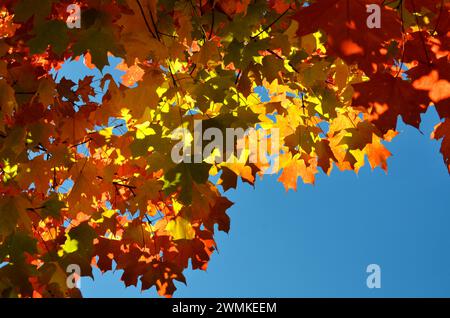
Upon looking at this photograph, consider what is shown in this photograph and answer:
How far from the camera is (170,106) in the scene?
3207 mm

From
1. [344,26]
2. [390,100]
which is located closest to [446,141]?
[390,100]

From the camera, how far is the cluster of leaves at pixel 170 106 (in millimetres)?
2367

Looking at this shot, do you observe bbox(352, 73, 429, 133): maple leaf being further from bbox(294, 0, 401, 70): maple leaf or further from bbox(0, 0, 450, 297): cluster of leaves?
bbox(294, 0, 401, 70): maple leaf

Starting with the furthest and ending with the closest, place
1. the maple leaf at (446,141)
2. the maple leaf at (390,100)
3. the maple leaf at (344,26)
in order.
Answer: the maple leaf at (446,141), the maple leaf at (390,100), the maple leaf at (344,26)

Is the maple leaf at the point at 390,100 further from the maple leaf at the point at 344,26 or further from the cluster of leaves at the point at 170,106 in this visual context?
the maple leaf at the point at 344,26

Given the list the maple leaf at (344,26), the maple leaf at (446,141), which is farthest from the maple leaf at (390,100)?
the maple leaf at (446,141)

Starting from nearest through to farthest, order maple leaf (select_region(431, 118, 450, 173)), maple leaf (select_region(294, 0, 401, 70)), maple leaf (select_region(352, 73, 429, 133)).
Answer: maple leaf (select_region(294, 0, 401, 70)) < maple leaf (select_region(352, 73, 429, 133)) < maple leaf (select_region(431, 118, 450, 173))

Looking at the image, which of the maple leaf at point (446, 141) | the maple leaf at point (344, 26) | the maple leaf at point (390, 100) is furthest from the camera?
the maple leaf at point (446, 141)

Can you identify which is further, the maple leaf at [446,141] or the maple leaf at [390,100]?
the maple leaf at [446,141]

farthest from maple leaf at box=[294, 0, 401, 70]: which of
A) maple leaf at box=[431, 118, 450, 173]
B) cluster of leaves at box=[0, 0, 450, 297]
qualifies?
maple leaf at box=[431, 118, 450, 173]

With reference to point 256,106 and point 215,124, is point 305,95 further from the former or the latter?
point 215,124

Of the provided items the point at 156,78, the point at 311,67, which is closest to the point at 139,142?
the point at 156,78

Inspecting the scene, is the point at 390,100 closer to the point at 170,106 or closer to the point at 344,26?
the point at 344,26

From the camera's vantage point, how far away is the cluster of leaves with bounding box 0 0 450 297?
7.77ft
